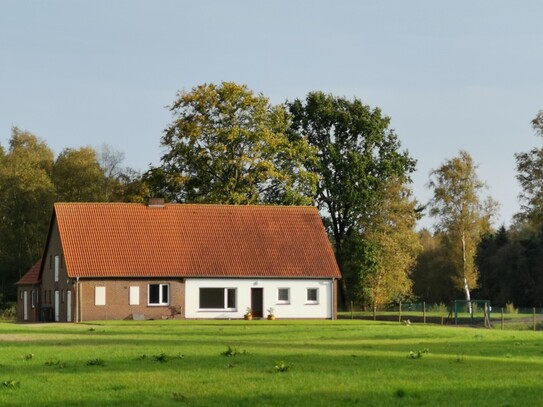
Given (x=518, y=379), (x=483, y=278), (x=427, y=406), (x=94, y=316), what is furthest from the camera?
(x=483, y=278)

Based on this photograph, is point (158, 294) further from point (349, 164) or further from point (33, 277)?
point (349, 164)

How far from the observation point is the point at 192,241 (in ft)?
237

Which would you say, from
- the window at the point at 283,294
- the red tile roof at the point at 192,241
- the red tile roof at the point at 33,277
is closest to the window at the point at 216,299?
the red tile roof at the point at 192,241

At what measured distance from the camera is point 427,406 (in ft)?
53.7

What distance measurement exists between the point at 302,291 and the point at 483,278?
150 ft

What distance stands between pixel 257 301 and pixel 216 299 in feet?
9.15

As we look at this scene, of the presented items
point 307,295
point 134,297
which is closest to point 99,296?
point 134,297

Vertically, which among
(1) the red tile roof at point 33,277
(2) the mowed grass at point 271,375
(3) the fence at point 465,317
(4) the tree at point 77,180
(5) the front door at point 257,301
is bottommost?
(3) the fence at point 465,317

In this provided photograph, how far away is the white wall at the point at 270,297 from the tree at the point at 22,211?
27365mm

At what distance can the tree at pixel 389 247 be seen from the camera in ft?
291

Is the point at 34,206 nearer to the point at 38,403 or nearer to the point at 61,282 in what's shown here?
the point at 61,282

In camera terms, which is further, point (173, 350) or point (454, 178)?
point (454, 178)

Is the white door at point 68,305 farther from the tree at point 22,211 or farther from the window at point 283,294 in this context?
the tree at point 22,211

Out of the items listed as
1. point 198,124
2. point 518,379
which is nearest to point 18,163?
point 198,124
